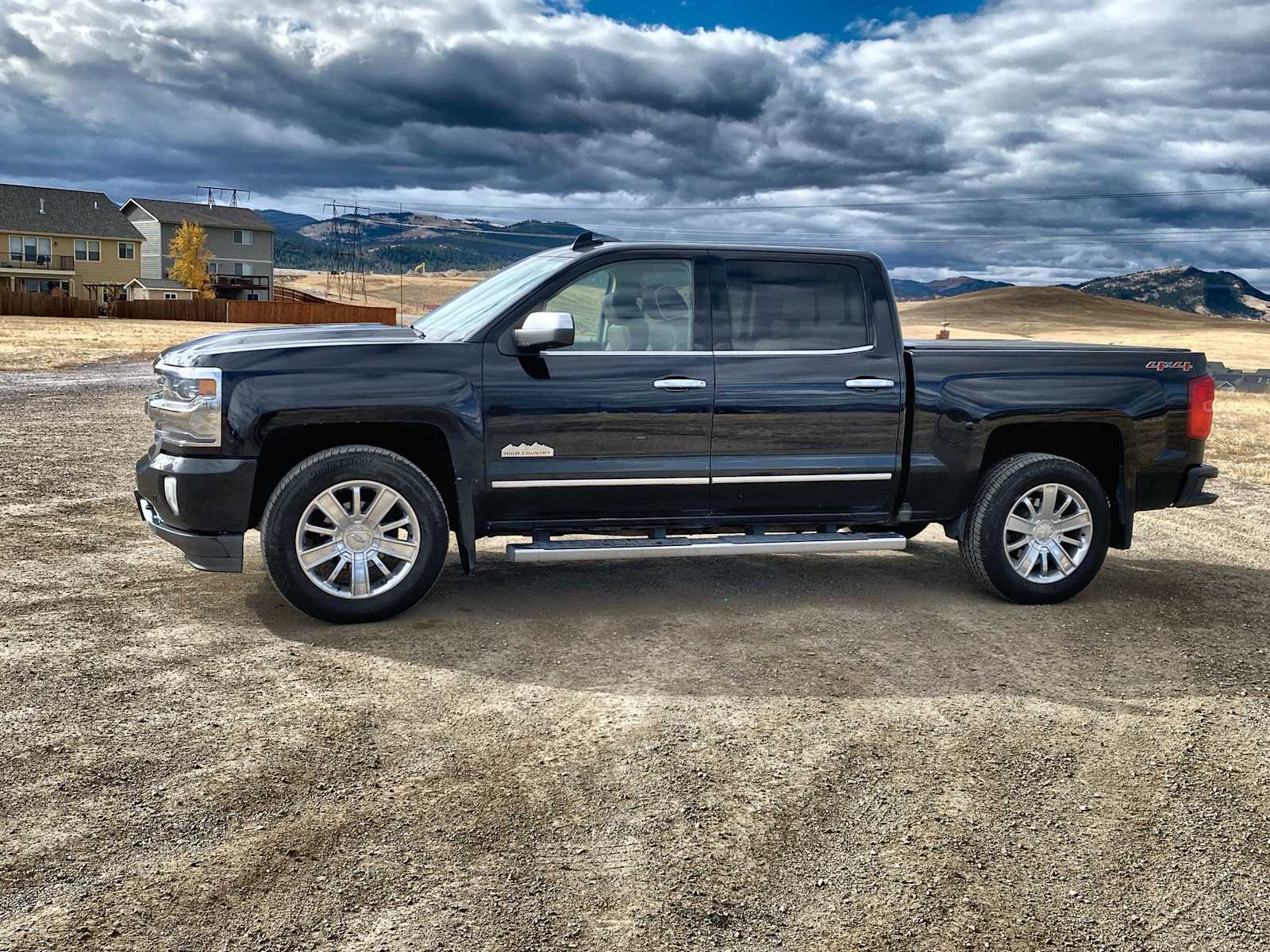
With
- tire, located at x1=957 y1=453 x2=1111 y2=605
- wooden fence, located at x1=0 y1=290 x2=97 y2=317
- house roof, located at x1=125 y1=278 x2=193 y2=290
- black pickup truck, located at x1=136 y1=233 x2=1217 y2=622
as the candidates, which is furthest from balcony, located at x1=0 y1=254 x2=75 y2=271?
tire, located at x1=957 y1=453 x2=1111 y2=605

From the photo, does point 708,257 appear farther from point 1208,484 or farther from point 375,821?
point 1208,484

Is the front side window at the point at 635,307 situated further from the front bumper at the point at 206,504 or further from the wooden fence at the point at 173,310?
the wooden fence at the point at 173,310

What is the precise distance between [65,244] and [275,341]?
7775 centimetres

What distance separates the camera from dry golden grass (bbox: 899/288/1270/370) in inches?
2472

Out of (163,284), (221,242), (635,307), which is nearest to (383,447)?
(635,307)

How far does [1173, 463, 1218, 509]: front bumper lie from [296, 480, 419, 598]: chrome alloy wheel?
4638 millimetres

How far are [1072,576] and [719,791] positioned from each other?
3.51m

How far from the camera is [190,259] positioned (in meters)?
84.8

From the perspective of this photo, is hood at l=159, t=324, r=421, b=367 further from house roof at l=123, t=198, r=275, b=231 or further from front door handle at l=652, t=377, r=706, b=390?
house roof at l=123, t=198, r=275, b=231

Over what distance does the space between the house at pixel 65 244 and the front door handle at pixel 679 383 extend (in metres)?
75.3

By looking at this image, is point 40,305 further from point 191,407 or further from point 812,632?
point 812,632

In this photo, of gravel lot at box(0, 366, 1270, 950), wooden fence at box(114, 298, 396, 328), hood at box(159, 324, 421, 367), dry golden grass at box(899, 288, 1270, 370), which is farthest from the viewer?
wooden fence at box(114, 298, 396, 328)

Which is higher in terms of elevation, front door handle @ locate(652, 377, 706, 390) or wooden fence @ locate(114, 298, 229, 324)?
wooden fence @ locate(114, 298, 229, 324)

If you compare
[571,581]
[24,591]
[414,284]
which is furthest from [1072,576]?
[414,284]
